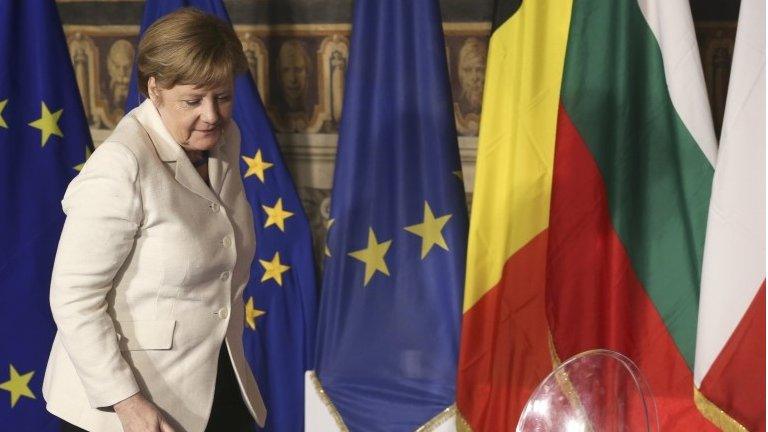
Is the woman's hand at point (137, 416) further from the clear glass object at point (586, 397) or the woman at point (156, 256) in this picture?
the clear glass object at point (586, 397)

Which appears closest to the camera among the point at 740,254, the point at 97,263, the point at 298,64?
the point at 97,263

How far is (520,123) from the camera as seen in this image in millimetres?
2586

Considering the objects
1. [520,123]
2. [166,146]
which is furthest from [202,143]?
[520,123]

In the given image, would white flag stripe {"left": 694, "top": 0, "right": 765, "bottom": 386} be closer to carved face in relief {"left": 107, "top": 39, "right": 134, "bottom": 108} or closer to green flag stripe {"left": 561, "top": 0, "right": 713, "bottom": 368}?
green flag stripe {"left": 561, "top": 0, "right": 713, "bottom": 368}

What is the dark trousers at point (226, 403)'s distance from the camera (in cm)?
190

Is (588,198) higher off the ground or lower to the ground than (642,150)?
lower

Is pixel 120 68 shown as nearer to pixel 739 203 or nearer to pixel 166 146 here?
pixel 166 146

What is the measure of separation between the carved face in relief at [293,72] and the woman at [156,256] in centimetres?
133

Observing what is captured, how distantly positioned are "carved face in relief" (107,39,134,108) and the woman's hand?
1848 mm

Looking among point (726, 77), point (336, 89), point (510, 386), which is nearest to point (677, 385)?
point (510, 386)

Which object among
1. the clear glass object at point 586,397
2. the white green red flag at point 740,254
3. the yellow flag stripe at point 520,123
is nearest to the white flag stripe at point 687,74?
the white green red flag at point 740,254

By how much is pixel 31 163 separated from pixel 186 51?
1.41 m

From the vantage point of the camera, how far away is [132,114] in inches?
69.4

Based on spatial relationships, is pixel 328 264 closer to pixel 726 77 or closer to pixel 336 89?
pixel 336 89
